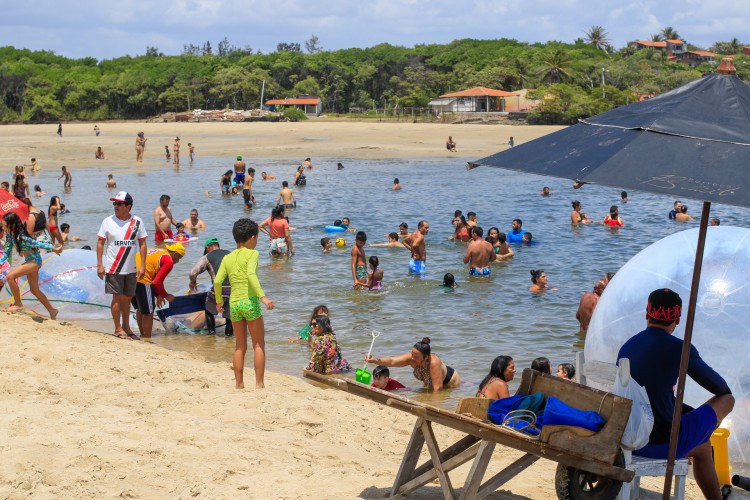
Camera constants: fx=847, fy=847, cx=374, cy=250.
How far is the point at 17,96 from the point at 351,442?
92.4 meters

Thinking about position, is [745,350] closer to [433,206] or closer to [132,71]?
[433,206]

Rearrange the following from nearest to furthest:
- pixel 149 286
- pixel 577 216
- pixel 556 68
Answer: pixel 149 286 < pixel 577 216 < pixel 556 68

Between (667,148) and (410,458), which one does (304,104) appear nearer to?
(410,458)

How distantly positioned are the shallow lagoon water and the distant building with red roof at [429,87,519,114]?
36.1 meters

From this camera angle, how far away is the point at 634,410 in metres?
4.53

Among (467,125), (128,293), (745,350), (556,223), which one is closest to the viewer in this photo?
(745,350)

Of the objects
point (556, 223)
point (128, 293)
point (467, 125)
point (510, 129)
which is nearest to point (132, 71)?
point (467, 125)

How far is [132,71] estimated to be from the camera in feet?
303

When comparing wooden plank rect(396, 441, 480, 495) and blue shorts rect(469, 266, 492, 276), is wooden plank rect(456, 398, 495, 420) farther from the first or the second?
blue shorts rect(469, 266, 492, 276)

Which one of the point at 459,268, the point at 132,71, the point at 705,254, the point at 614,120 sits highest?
the point at 132,71

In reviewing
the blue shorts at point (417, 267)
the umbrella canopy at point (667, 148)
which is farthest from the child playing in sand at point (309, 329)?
the umbrella canopy at point (667, 148)

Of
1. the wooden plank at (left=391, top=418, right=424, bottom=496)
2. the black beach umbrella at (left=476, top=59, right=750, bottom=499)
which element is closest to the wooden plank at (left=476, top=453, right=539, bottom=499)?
the wooden plank at (left=391, top=418, right=424, bottom=496)

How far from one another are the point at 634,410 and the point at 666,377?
391 millimetres

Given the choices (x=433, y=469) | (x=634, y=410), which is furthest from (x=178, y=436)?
(x=634, y=410)
